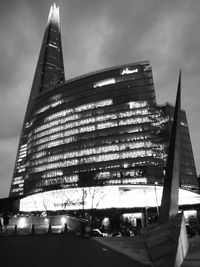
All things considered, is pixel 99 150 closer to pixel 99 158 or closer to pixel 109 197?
pixel 99 158

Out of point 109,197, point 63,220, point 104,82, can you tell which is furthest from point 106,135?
point 63,220

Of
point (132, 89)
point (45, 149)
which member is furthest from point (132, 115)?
point (45, 149)

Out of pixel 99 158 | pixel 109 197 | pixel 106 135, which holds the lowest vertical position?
pixel 109 197

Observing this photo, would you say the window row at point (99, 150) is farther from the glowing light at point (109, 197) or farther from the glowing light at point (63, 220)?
the glowing light at point (63, 220)

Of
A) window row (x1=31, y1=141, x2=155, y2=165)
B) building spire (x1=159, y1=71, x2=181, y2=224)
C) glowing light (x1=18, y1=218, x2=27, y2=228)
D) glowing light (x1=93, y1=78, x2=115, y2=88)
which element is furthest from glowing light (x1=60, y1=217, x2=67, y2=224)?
glowing light (x1=93, y1=78, x2=115, y2=88)

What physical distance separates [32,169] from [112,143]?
153 feet

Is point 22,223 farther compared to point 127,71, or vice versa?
point 127,71

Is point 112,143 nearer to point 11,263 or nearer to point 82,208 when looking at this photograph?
point 82,208

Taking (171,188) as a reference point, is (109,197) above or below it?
above

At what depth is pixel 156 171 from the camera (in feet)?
344

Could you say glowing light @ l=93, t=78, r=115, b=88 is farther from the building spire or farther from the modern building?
the building spire

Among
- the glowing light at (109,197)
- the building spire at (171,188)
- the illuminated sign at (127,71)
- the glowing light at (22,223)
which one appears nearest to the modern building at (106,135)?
the illuminated sign at (127,71)

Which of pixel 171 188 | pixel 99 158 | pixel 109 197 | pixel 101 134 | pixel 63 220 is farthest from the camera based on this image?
pixel 101 134

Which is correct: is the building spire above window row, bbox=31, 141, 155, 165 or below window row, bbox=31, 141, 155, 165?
below
